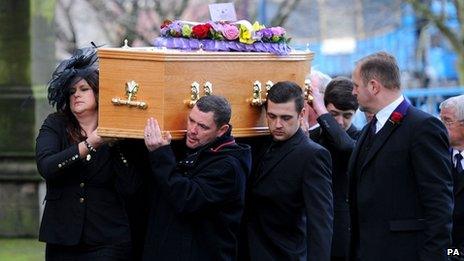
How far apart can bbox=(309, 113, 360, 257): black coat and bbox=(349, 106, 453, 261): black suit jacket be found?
4.52 feet

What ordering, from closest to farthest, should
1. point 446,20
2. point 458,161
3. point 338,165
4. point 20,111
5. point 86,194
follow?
1. point 86,194
2. point 458,161
3. point 338,165
4. point 20,111
5. point 446,20

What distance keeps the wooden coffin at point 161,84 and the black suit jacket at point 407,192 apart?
102cm

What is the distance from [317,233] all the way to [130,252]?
1.20 m

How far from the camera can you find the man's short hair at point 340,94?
8930 mm

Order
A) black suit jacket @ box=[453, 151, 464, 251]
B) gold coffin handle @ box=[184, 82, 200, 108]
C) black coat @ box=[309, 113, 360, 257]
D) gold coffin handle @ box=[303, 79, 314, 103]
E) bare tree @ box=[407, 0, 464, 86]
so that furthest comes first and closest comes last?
1. bare tree @ box=[407, 0, 464, 86]
2. black coat @ box=[309, 113, 360, 257]
3. gold coffin handle @ box=[303, 79, 314, 103]
4. black suit jacket @ box=[453, 151, 464, 251]
5. gold coffin handle @ box=[184, 82, 200, 108]

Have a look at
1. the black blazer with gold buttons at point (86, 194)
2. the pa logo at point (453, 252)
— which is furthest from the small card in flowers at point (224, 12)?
the pa logo at point (453, 252)

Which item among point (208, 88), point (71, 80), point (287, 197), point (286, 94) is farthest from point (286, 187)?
point (71, 80)

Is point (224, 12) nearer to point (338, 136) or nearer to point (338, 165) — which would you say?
point (338, 136)

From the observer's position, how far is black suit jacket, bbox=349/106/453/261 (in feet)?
22.8

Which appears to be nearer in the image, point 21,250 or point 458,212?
point 458,212

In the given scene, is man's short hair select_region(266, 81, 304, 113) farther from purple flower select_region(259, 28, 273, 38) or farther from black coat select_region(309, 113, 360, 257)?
black coat select_region(309, 113, 360, 257)

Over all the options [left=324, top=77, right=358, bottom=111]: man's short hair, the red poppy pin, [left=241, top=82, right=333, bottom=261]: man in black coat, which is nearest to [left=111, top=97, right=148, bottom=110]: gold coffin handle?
[left=241, top=82, right=333, bottom=261]: man in black coat

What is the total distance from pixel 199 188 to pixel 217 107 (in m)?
0.48

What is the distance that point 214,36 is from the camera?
304 inches
